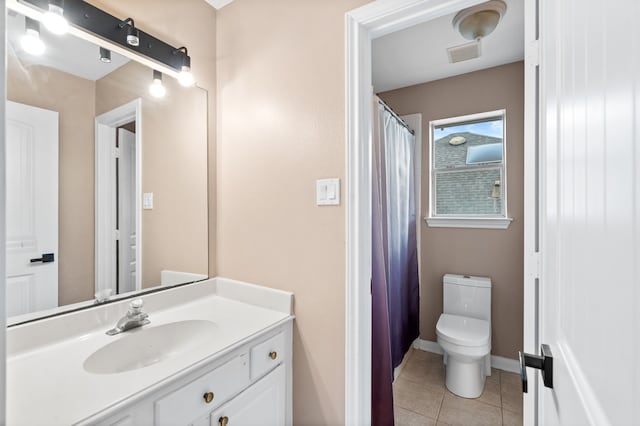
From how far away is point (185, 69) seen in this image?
145 centimetres

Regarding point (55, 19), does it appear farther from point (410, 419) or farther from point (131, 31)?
point (410, 419)

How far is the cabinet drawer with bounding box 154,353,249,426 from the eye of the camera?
86 centimetres

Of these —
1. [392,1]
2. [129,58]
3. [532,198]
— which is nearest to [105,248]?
[129,58]

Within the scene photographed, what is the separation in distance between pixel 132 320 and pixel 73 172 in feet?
2.08

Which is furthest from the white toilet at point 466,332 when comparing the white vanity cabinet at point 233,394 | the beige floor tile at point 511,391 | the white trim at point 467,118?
the white trim at point 467,118

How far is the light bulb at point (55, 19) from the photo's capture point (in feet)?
3.32

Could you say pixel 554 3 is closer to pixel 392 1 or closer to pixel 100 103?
pixel 392 1

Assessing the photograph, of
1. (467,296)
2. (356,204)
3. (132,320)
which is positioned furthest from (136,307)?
(467,296)

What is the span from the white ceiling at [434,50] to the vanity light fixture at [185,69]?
4.20ft

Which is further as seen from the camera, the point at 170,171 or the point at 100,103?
the point at 170,171

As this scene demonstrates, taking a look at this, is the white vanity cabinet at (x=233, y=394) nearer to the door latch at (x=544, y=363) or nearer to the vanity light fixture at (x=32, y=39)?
the door latch at (x=544, y=363)

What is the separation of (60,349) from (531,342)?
5.34 ft

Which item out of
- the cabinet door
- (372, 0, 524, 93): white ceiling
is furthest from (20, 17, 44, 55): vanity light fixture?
(372, 0, 524, 93): white ceiling

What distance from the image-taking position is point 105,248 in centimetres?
124
